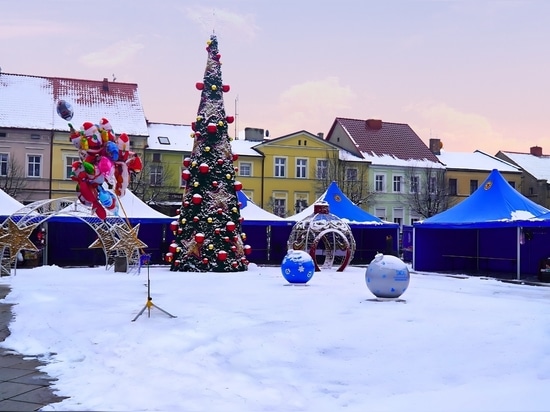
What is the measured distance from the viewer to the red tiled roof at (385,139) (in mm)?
49625

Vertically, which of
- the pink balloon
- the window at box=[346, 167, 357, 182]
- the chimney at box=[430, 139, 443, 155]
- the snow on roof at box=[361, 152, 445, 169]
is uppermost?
the chimney at box=[430, 139, 443, 155]

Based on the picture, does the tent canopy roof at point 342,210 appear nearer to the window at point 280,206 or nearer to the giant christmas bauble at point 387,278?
the window at point 280,206

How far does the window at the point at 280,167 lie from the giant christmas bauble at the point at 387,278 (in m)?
32.6

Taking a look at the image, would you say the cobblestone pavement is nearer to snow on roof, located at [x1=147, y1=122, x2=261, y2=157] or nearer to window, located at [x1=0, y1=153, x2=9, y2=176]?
window, located at [x1=0, y1=153, x2=9, y2=176]

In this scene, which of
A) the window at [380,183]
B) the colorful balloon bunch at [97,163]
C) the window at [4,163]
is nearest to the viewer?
the colorful balloon bunch at [97,163]

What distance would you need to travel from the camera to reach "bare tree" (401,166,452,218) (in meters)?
46.5

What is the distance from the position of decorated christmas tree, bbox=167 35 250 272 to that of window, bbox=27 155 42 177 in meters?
20.5

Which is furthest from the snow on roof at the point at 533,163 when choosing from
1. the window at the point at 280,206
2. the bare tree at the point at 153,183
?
the bare tree at the point at 153,183

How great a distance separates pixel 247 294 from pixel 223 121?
10.2 m

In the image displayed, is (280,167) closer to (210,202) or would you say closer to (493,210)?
(210,202)

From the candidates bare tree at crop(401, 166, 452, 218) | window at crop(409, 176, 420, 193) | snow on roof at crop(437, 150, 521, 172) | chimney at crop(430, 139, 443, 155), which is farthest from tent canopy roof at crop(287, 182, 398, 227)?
chimney at crop(430, 139, 443, 155)

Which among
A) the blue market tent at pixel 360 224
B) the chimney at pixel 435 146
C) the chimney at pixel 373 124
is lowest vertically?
the blue market tent at pixel 360 224

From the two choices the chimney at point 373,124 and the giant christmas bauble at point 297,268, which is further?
the chimney at point 373,124

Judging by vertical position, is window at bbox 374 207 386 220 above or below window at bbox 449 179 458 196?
below
